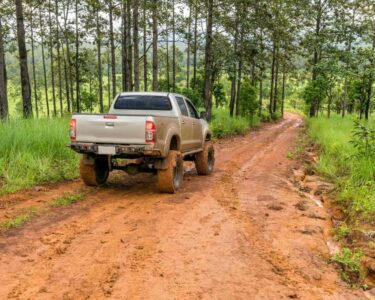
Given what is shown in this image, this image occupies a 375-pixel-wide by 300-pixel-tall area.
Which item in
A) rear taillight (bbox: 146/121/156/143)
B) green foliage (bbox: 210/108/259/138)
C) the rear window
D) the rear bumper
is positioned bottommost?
green foliage (bbox: 210/108/259/138)

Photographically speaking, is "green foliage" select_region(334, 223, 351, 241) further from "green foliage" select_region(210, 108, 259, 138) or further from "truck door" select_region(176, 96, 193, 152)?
"green foliage" select_region(210, 108, 259, 138)

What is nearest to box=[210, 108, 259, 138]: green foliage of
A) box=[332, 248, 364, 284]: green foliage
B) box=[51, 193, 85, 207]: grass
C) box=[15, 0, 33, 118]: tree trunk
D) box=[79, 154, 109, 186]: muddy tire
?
box=[15, 0, 33, 118]: tree trunk

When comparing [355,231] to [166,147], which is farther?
[166,147]

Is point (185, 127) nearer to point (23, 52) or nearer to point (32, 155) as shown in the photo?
point (32, 155)

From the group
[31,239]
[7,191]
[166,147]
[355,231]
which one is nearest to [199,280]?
[31,239]

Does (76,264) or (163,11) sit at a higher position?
(163,11)

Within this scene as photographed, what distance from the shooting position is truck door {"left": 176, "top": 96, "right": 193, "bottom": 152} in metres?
9.34

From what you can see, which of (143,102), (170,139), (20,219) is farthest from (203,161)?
(20,219)

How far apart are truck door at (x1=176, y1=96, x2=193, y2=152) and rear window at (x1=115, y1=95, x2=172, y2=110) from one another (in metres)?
0.46

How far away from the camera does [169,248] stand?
5266mm

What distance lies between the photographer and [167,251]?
516cm

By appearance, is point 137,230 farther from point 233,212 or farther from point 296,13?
point 296,13

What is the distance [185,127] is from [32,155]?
11.1ft

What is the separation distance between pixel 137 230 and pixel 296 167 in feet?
24.7
